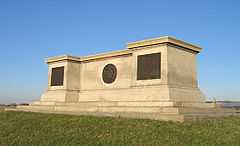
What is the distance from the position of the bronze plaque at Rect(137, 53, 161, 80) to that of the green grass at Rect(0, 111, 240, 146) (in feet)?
18.3

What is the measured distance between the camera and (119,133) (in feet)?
31.5

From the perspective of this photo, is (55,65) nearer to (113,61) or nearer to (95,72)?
(95,72)

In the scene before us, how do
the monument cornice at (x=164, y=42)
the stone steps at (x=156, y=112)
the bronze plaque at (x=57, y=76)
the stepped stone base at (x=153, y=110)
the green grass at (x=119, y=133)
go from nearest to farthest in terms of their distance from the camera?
the green grass at (x=119, y=133)
the stone steps at (x=156, y=112)
the stepped stone base at (x=153, y=110)
the monument cornice at (x=164, y=42)
the bronze plaque at (x=57, y=76)

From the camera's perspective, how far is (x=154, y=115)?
13078 millimetres

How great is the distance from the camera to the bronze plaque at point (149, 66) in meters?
16.6

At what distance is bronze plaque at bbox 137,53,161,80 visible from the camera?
1664 cm

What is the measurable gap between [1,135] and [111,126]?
4.34 metres

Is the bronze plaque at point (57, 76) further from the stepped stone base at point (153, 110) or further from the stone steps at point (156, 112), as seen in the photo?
the stone steps at point (156, 112)

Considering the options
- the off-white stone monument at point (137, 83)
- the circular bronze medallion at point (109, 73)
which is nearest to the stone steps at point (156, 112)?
the off-white stone monument at point (137, 83)

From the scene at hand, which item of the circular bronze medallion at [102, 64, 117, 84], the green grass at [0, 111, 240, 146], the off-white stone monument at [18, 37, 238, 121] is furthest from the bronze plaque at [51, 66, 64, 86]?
the green grass at [0, 111, 240, 146]

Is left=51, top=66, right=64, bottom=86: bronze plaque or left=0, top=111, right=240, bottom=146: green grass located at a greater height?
left=51, top=66, right=64, bottom=86: bronze plaque

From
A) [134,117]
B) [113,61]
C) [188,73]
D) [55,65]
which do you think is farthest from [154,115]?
[55,65]

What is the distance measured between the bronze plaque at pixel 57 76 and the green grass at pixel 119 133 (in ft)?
35.5

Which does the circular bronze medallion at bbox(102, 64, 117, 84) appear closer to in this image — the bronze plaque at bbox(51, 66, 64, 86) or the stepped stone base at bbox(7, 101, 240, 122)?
the stepped stone base at bbox(7, 101, 240, 122)
